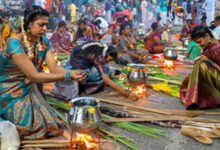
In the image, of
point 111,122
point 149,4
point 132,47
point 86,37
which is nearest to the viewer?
point 111,122

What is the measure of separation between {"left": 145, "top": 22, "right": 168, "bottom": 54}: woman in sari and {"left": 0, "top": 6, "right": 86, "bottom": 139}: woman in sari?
17.0 ft

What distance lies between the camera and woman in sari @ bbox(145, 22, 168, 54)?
7145mm

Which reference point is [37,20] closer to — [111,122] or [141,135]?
[111,122]

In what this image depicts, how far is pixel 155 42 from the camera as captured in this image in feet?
24.3

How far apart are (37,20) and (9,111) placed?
1075mm

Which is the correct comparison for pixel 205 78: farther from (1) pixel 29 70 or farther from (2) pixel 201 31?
(1) pixel 29 70

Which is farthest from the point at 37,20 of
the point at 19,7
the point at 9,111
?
the point at 19,7

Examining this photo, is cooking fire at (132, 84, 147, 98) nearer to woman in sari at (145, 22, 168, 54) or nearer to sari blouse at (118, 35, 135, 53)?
sari blouse at (118, 35, 135, 53)

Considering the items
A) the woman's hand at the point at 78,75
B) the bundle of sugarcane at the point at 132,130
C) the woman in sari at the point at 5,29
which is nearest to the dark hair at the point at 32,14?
the woman's hand at the point at 78,75

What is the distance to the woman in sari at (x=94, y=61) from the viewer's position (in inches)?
143

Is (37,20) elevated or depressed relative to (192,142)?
elevated

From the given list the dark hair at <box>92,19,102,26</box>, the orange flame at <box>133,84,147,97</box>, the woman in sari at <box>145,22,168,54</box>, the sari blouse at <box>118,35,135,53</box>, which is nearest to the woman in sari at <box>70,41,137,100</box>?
the orange flame at <box>133,84,147,97</box>

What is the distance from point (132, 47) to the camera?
638cm

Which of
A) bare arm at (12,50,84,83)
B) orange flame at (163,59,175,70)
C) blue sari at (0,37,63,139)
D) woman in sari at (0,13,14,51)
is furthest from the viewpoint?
woman in sari at (0,13,14,51)
